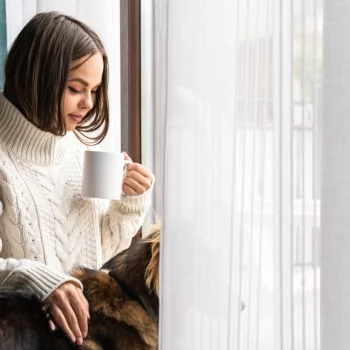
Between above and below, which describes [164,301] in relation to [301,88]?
below

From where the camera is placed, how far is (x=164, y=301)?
2.88 feet

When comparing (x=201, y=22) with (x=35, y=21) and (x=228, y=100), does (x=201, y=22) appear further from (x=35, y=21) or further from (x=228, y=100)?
(x=35, y=21)

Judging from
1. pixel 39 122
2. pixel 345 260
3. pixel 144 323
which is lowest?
pixel 144 323

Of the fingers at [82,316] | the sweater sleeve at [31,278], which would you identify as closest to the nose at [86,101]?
the sweater sleeve at [31,278]

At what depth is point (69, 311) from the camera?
0.94 m

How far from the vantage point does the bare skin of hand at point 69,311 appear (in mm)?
926

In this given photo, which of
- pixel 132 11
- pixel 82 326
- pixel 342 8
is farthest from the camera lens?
pixel 132 11

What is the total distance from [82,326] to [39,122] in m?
0.45

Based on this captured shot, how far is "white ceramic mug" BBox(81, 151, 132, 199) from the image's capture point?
119 centimetres

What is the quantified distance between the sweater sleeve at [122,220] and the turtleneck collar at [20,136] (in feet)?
0.55

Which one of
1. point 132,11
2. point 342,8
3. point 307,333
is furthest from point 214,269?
point 132,11

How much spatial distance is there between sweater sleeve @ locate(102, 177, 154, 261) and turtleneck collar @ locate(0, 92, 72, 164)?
0.55ft

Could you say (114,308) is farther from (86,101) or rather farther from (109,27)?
(109,27)

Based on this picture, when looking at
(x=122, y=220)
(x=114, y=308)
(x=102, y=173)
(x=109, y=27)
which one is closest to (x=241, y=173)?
(x=114, y=308)
